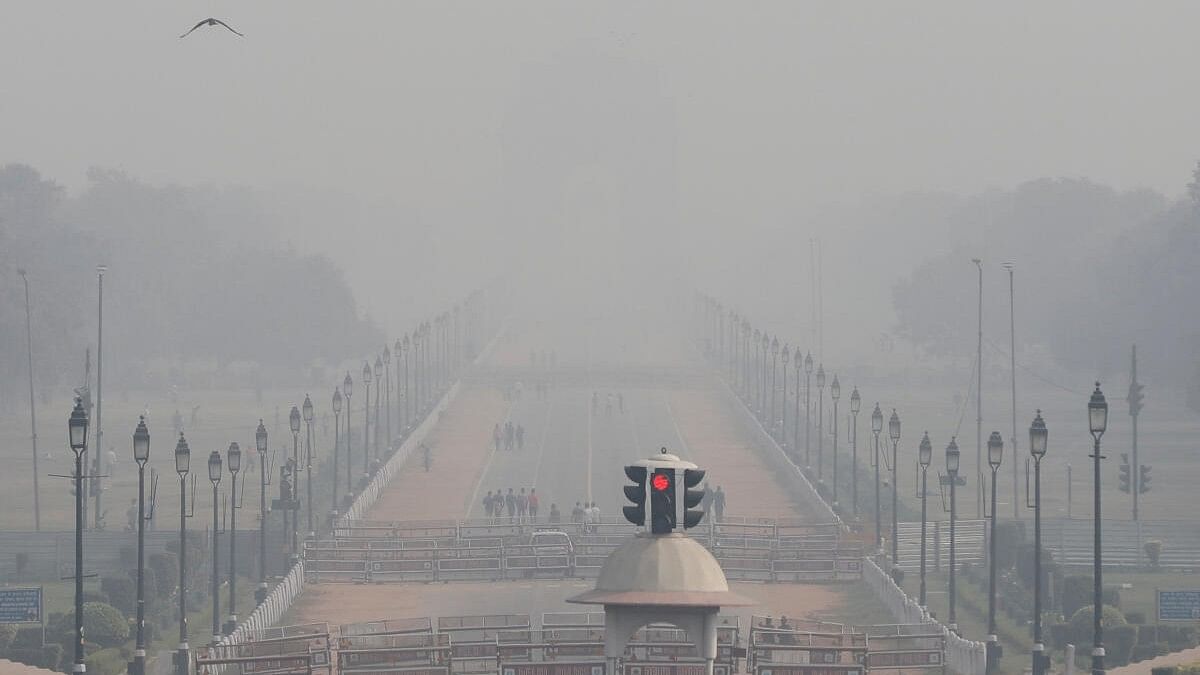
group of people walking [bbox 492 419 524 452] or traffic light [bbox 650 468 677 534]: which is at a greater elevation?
group of people walking [bbox 492 419 524 452]

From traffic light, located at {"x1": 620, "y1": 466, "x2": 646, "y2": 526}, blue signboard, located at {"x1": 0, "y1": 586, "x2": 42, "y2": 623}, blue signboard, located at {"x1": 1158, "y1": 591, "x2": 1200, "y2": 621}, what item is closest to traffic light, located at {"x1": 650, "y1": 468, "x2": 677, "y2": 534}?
traffic light, located at {"x1": 620, "y1": 466, "x2": 646, "y2": 526}

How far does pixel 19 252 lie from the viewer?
106000 millimetres

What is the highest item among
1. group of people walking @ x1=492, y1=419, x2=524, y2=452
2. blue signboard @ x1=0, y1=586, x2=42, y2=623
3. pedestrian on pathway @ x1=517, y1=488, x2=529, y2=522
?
group of people walking @ x1=492, y1=419, x2=524, y2=452

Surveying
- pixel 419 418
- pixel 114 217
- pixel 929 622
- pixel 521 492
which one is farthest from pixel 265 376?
pixel 929 622

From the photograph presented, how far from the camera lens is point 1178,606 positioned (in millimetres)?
41906

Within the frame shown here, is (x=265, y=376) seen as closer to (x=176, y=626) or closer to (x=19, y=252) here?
(x=19, y=252)

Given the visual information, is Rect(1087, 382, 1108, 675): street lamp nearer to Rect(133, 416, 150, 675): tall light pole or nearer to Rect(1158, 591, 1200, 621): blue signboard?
Rect(1158, 591, 1200, 621): blue signboard

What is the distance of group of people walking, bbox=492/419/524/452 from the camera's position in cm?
8406

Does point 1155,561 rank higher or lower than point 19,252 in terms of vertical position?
lower

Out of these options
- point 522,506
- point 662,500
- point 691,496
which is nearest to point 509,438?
point 522,506

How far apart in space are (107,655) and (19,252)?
2742 inches

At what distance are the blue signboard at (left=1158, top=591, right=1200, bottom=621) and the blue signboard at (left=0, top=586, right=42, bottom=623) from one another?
16545 millimetres

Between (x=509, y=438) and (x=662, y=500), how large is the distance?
198ft

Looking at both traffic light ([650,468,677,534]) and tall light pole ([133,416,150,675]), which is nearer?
traffic light ([650,468,677,534])
